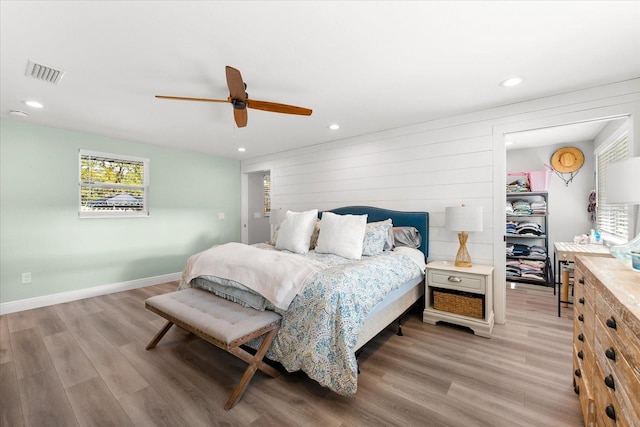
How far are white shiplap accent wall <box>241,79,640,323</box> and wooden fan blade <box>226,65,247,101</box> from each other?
7.32 feet

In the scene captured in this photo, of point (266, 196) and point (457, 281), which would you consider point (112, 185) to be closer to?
point (266, 196)

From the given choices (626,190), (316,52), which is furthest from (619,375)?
(316,52)

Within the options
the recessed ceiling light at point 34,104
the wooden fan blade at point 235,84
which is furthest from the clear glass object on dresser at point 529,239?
the recessed ceiling light at point 34,104

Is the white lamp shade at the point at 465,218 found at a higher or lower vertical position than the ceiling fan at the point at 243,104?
lower

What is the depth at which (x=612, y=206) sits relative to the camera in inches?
134

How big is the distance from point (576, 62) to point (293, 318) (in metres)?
2.92

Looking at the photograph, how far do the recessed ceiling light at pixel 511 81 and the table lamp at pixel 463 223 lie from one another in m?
1.15

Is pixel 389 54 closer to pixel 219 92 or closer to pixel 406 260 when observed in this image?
pixel 219 92

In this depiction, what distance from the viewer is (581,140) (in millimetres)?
4188

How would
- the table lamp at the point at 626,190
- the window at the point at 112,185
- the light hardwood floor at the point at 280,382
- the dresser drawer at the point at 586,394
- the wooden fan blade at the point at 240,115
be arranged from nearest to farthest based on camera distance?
the dresser drawer at the point at 586,394
the table lamp at the point at 626,190
the light hardwood floor at the point at 280,382
the wooden fan blade at the point at 240,115
the window at the point at 112,185

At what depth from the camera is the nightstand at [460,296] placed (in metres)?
2.70

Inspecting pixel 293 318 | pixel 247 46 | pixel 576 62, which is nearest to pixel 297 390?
pixel 293 318

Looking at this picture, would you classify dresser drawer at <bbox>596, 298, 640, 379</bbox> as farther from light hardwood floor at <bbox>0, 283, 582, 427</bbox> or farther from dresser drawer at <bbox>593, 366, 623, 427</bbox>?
light hardwood floor at <bbox>0, 283, 582, 427</bbox>

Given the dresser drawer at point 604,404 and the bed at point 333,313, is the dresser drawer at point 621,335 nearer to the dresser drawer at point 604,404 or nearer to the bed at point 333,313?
the dresser drawer at point 604,404
